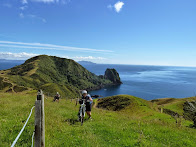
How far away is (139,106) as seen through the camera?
49.5m

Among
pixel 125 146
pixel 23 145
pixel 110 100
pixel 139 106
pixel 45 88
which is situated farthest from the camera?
pixel 45 88

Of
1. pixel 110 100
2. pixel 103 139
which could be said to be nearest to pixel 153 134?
pixel 103 139

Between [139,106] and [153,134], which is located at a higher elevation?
[153,134]

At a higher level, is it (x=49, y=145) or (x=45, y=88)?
(x=49, y=145)

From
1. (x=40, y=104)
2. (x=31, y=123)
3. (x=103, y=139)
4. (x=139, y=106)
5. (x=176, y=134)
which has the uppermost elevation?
(x=40, y=104)

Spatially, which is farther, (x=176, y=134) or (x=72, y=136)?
(x=176, y=134)

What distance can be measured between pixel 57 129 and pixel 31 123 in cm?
165

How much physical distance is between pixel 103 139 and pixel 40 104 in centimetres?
511

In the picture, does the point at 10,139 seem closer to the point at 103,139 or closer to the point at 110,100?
the point at 103,139

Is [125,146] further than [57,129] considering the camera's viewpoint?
No

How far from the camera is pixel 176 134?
31.9 ft

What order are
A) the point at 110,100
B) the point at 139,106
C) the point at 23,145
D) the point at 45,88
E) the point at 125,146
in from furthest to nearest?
the point at 45,88 < the point at 110,100 < the point at 139,106 < the point at 125,146 < the point at 23,145

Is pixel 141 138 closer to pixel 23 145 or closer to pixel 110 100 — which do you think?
pixel 23 145

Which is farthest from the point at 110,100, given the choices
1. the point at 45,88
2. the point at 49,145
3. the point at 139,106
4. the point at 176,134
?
the point at 45,88
